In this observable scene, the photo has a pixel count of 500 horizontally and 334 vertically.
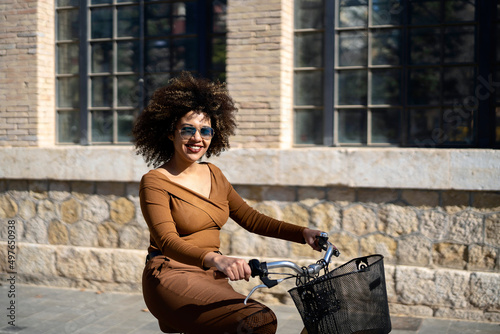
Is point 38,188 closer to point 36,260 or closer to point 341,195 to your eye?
point 36,260

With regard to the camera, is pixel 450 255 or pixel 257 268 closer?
pixel 257 268

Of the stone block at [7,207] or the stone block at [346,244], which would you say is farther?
the stone block at [7,207]

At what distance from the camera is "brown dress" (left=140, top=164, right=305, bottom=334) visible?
2727 mm

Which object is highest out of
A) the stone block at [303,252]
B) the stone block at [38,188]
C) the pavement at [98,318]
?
the stone block at [38,188]

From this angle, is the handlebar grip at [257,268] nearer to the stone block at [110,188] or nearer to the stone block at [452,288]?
the stone block at [452,288]

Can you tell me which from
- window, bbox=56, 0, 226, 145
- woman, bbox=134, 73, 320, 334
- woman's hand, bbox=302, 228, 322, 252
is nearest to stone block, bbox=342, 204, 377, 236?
window, bbox=56, 0, 226, 145

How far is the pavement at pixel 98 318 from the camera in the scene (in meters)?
5.69

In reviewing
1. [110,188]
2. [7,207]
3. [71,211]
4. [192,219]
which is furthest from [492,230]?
[7,207]

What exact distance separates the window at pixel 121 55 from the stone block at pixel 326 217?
6.93 ft

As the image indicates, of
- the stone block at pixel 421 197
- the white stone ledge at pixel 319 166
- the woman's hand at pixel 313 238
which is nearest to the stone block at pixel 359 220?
the white stone ledge at pixel 319 166

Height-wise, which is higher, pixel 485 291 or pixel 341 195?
pixel 341 195

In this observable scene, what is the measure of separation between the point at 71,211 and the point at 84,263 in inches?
26.5

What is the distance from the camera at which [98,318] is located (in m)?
6.11

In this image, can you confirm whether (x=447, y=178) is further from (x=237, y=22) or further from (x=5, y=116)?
(x=5, y=116)
